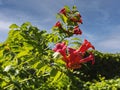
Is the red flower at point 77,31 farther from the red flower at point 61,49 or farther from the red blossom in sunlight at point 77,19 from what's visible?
the red flower at point 61,49

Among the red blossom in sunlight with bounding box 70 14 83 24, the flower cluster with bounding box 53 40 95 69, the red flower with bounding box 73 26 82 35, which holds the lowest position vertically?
the flower cluster with bounding box 53 40 95 69

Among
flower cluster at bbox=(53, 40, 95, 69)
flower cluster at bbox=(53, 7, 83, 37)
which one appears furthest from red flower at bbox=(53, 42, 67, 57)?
flower cluster at bbox=(53, 7, 83, 37)

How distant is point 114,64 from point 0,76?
47.1 ft

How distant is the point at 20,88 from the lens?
3.77 m

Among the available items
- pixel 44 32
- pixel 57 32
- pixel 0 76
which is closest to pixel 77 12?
pixel 57 32

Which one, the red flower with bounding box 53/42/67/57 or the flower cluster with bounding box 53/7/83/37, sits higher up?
the flower cluster with bounding box 53/7/83/37

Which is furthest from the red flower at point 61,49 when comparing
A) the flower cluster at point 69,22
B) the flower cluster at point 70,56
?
the flower cluster at point 69,22

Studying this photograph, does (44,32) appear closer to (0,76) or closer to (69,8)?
(0,76)

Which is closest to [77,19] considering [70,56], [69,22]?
[69,22]

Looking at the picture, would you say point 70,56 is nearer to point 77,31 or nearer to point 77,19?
point 77,31

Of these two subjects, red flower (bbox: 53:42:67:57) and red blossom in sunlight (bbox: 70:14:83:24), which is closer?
red flower (bbox: 53:42:67:57)

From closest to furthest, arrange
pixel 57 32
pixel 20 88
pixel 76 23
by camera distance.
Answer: pixel 20 88, pixel 57 32, pixel 76 23

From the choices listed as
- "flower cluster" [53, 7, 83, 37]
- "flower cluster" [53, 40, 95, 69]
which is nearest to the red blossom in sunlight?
"flower cluster" [53, 7, 83, 37]

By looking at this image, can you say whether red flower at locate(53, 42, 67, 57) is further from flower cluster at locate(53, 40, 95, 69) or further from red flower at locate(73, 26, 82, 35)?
red flower at locate(73, 26, 82, 35)
